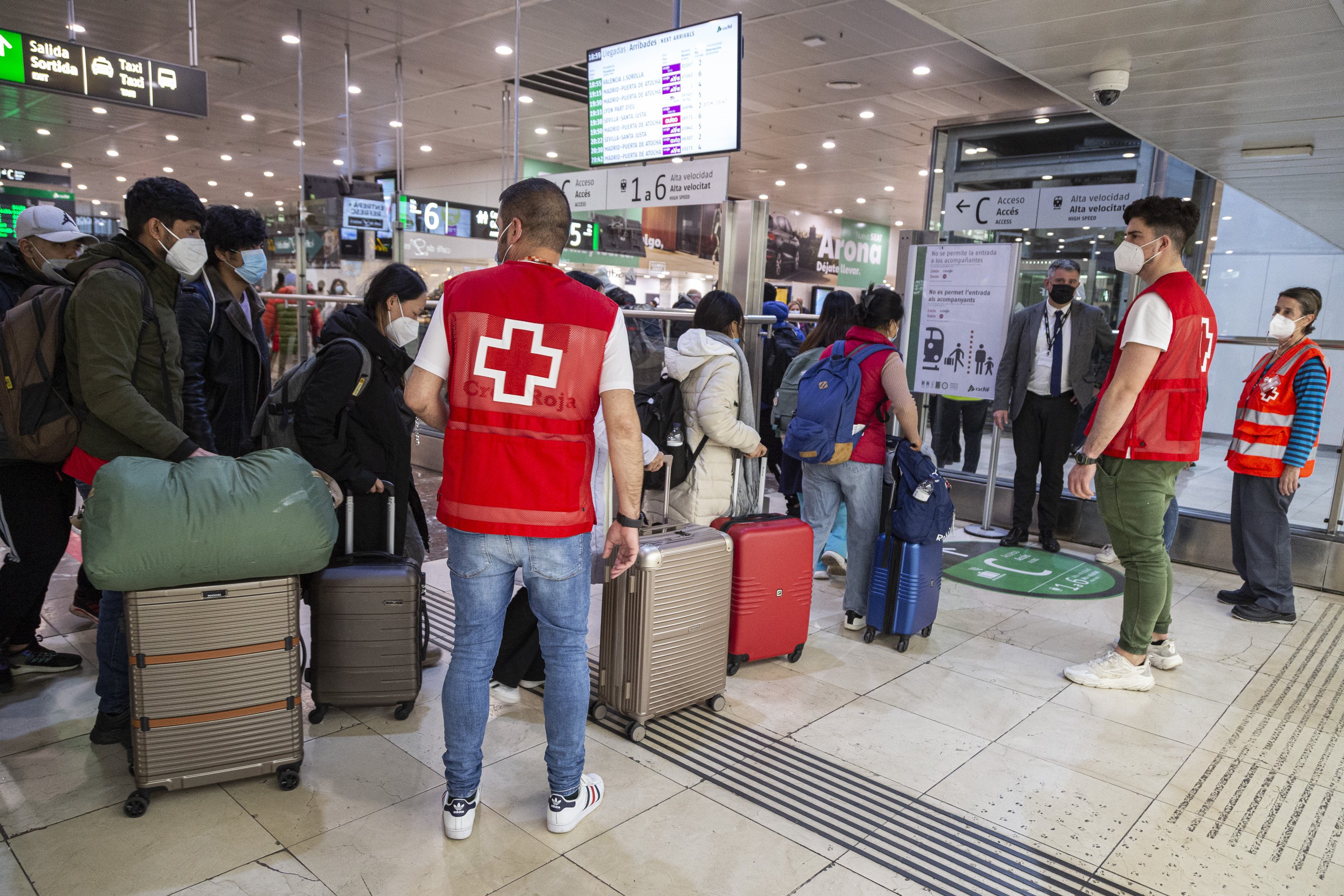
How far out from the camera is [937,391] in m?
6.13

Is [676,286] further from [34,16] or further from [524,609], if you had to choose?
[524,609]

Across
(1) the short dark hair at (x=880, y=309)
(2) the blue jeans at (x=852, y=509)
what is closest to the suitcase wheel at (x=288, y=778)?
(2) the blue jeans at (x=852, y=509)

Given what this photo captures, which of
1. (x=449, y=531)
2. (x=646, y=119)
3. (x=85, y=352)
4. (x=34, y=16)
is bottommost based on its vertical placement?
(x=449, y=531)

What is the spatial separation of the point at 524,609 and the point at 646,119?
3186 mm

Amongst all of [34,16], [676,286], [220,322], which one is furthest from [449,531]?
[676,286]

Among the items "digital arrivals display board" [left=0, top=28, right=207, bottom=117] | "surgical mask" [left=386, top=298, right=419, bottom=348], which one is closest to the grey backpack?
"surgical mask" [left=386, top=298, right=419, bottom=348]

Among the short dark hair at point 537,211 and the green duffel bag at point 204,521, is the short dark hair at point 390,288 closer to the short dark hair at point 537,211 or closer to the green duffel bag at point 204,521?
the green duffel bag at point 204,521

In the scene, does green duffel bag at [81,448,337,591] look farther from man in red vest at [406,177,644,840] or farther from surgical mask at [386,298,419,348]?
surgical mask at [386,298,419,348]

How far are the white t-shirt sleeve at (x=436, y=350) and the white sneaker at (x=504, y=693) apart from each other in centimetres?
146

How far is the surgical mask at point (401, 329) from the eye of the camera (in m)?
3.11

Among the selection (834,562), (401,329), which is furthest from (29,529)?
(834,562)

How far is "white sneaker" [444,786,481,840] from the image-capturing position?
230 cm

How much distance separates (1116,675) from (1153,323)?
57.2 inches

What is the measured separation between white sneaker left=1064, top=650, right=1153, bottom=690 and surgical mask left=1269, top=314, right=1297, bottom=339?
6.38 ft
